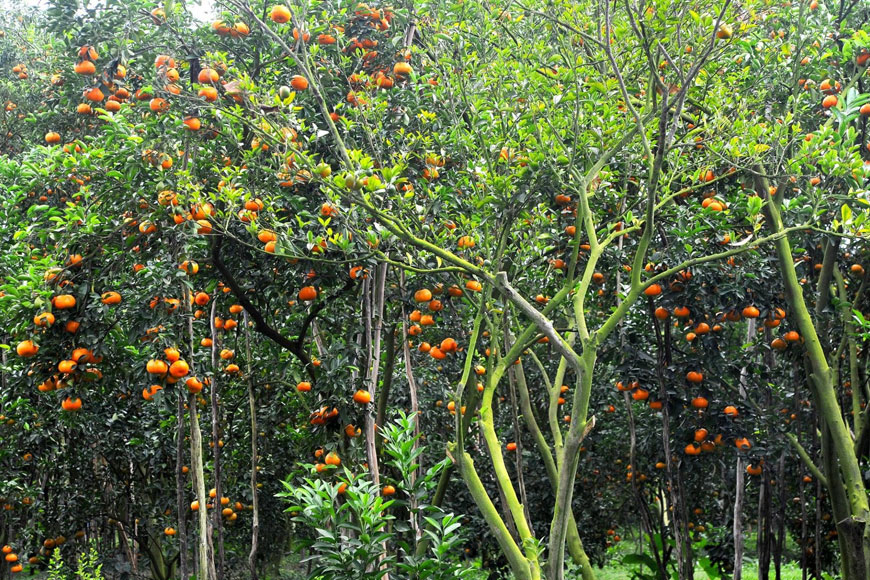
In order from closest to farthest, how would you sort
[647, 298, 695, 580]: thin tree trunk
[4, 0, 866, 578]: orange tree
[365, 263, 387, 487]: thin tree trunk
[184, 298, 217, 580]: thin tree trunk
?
[4, 0, 866, 578]: orange tree
[184, 298, 217, 580]: thin tree trunk
[365, 263, 387, 487]: thin tree trunk
[647, 298, 695, 580]: thin tree trunk

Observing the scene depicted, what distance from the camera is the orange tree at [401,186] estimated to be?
3.37 metres

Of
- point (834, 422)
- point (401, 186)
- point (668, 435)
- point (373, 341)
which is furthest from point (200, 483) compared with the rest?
point (834, 422)

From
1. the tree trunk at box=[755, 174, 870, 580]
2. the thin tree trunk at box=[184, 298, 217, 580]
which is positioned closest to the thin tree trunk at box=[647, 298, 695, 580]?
the tree trunk at box=[755, 174, 870, 580]

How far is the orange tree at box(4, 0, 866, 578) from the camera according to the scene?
337 centimetres

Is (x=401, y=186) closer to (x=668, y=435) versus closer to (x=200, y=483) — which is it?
(x=200, y=483)

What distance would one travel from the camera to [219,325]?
5.51 metres

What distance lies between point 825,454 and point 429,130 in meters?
3.07

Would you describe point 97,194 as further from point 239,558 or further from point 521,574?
point 239,558

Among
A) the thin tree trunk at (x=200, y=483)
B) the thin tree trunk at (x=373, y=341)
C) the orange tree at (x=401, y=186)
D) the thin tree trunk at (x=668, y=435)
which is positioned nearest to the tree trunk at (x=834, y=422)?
the orange tree at (x=401, y=186)

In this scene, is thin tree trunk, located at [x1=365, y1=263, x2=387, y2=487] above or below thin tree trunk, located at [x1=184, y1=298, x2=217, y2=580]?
above

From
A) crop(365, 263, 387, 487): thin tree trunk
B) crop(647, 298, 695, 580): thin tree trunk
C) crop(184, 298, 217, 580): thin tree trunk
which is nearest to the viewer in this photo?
crop(184, 298, 217, 580): thin tree trunk

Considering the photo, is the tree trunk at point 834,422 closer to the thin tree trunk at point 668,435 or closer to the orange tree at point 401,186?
the orange tree at point 401,186

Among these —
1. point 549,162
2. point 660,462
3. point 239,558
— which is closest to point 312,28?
point 549,162

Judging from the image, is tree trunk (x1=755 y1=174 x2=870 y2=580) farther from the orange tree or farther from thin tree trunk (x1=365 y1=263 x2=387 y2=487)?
thin tree trunk (x1=365 y1=263 x2=387 y2=487)
